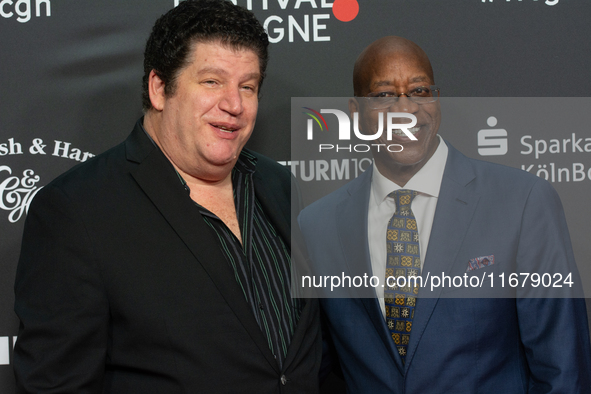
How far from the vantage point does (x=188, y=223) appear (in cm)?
157

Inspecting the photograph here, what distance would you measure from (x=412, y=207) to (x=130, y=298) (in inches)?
38.5

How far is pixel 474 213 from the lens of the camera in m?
1.73

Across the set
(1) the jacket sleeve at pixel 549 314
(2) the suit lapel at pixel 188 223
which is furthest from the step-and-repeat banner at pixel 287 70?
(2) the suit lapel at pixel 188 223

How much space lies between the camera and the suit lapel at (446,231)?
5.49 feet

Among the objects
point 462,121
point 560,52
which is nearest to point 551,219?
point 462,121

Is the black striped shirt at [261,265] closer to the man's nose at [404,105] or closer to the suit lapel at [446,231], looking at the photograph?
the suit lapel at [446,231]

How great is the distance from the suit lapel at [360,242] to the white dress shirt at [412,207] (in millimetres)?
27

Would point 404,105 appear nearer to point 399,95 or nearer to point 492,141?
point 399,95

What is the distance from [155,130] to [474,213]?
112cm

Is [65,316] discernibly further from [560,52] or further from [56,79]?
[560,52]

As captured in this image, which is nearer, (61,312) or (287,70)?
(61,312)

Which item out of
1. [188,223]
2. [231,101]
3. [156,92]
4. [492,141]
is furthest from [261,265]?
[492,141]

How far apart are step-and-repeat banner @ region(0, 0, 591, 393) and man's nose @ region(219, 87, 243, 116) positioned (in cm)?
65

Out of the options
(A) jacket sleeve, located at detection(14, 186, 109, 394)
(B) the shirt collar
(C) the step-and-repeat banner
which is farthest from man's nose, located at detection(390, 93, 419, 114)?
(A) jacket sleeve, located at detection(14, 186, 109, 394)
